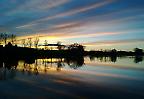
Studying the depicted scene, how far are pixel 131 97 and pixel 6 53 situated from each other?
323 ft

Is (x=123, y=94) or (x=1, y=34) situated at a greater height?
(x=1, y=34)

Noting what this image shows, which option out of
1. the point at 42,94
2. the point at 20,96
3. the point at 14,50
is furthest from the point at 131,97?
the point at 14,50

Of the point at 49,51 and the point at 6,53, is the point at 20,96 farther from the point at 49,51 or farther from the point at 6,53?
the point at 49,51

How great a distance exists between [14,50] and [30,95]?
105774 millimetres

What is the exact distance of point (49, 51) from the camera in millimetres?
191500

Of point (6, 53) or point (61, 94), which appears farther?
point (6, 53)

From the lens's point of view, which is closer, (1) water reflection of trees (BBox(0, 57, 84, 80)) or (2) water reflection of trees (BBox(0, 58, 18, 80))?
(2) water reflection of trees (BBox(0, 58, 18, 80))

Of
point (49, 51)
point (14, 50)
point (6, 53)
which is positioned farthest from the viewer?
point (49, 51)

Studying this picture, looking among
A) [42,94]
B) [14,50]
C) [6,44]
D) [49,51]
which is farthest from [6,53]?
[42,94]

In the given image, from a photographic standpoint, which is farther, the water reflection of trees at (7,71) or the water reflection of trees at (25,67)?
the water reflection of trees at (25,67)

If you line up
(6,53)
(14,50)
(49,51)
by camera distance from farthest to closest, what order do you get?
(49,51)
(14,50)
(6,53)

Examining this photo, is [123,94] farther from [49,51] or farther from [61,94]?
[49,51]

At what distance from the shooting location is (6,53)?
115m

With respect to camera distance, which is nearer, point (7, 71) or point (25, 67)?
point (7, 71)
